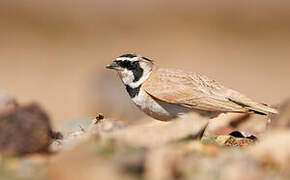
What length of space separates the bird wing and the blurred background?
21.6 ft

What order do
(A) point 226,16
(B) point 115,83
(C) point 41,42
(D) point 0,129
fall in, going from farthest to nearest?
(A) point 226,16 → (C) point 41,42 → (B) point 115,83 → (D) point 0,129

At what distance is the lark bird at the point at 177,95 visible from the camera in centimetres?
966

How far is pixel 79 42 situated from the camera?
85.0ft

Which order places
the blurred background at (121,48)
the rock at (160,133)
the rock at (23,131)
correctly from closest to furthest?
the rock at (23,131) < the rock at (160,133) < the blurred background at (121,48)

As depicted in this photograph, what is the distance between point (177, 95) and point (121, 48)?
48.2 feet

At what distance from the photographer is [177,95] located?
9.80m

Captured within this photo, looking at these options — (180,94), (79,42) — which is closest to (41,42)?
(79,42)

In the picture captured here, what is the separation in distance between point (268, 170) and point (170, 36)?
21.1 m

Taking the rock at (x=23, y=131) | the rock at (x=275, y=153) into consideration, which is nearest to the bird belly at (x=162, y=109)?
the rock at (x=23, y=131)

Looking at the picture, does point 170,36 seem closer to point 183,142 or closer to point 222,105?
point 222,105

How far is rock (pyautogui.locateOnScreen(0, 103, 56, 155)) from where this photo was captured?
272 inches

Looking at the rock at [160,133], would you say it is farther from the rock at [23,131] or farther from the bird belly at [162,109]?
the bird belly at [162,109]

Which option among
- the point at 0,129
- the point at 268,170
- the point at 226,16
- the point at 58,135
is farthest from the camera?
the point at 226,16

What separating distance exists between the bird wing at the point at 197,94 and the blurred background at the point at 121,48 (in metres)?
6.57
